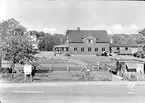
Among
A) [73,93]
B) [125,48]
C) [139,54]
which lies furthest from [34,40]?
[139,54]

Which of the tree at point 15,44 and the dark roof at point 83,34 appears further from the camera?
the dark roof at point 83,34

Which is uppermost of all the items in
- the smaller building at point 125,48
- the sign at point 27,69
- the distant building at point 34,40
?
the distant building at point 34,40

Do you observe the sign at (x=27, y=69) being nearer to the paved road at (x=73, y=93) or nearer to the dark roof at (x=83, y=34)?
the paved road at (x=73, y=93)

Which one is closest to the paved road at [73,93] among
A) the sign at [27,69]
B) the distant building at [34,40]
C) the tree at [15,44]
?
the sign at [27,69]

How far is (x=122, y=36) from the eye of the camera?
8.35 feet

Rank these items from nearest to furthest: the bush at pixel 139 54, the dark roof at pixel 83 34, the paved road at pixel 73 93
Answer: the paved road at pixel 73 93
the dark roof at pixel 83 34
the bush at pixel 139 54

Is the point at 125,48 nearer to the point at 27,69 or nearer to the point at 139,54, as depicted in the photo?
the point at 139,54

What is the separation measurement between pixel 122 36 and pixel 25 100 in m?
1.53

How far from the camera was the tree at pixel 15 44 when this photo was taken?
2388 mm

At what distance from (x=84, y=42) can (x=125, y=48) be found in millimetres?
576

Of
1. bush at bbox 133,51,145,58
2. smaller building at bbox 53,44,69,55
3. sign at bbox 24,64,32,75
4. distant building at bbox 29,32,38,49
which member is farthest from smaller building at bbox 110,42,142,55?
sign at bbox 24,64,32,75

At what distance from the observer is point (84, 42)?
258 cm

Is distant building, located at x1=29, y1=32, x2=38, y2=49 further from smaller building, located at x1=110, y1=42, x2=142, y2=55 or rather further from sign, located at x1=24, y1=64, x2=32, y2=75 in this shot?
smaller building, located at x1=110, y1=42, x2=142, y2=55

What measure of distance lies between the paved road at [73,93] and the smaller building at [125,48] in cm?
45
